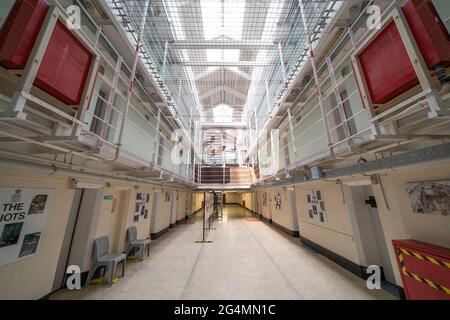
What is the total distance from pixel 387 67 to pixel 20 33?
7.75ft

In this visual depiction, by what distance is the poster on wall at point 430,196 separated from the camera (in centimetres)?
168

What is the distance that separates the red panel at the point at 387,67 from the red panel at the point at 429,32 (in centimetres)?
7

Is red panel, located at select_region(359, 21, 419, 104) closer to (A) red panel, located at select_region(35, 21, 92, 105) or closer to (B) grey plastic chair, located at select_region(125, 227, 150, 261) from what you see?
(A) red panel, located at select_region(35, 21, 92, 105)

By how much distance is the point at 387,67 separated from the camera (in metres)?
1.16

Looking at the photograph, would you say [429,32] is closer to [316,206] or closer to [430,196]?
[430,196]

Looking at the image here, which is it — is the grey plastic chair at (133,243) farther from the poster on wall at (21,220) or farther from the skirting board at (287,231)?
the skirting board at (287,231)

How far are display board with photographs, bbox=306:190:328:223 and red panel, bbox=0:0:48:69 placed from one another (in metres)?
4.70

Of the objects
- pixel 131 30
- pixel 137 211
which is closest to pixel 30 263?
pixel 137 211

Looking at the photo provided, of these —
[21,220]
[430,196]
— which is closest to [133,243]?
[21,220]

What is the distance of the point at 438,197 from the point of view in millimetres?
1729

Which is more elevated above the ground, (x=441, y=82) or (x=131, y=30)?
(x=131, y=30)
